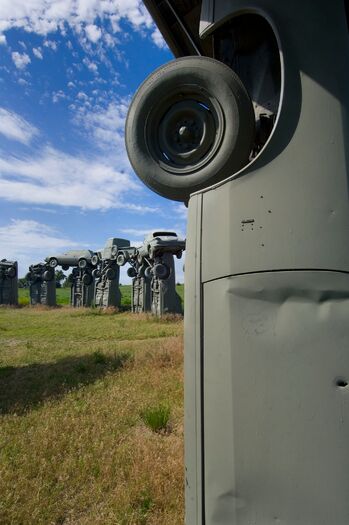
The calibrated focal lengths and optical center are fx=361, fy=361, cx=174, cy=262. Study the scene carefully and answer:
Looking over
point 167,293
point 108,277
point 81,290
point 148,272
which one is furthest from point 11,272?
point 167,293

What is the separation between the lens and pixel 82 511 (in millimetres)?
3078

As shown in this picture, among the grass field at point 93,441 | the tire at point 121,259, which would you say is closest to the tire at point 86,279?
the tire at point 121,259

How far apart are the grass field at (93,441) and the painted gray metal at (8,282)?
2612 centimetres

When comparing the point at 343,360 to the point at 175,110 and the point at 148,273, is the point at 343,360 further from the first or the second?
the point at 148,273

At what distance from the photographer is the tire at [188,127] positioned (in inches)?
72.6

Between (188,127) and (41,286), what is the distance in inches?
1350

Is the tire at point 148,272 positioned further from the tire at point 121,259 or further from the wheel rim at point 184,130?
the wheel rim at point 184,130

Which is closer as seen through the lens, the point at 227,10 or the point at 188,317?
the point at 188,317

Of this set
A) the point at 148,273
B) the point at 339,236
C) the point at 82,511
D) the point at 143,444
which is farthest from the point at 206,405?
the point at 148,273

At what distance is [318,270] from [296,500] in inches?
36.6

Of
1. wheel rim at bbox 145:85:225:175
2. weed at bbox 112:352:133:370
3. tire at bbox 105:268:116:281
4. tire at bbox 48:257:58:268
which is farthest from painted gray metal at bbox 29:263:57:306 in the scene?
wheel rim at bbox 145:85:225:175

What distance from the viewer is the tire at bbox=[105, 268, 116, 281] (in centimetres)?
2750

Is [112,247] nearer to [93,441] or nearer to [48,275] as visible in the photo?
[48,275]

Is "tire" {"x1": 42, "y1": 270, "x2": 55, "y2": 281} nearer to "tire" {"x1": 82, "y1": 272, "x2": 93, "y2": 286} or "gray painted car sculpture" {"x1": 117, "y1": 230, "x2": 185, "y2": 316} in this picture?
"tire" {"x1": 82, "y1": 272, "x2": 93, "y2": 286}
